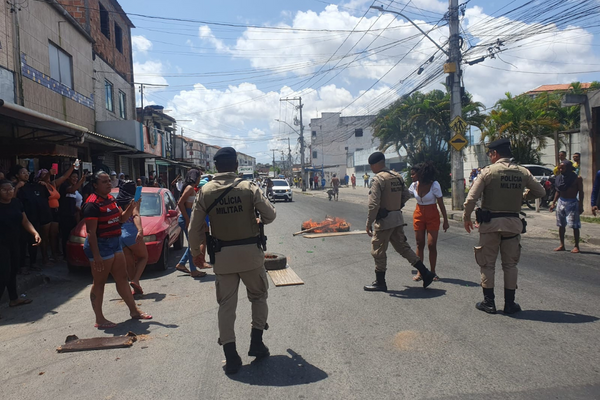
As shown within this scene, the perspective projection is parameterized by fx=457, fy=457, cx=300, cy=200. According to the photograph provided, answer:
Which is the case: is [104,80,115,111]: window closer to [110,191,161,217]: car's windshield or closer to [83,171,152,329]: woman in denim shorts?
[110,191,161,217]: car's windshield

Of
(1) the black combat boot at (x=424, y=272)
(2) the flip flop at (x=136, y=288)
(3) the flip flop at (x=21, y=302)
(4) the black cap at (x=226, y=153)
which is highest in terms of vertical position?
(4) the black cap at (x=226, y=153)

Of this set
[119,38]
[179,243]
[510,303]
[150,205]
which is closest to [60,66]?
[179,243]

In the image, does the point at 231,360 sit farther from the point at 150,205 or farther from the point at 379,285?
the point at 150,205

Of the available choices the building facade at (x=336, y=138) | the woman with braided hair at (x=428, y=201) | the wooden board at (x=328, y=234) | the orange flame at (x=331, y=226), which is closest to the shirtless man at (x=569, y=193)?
the woman with braided hair at (x=428, y=201)

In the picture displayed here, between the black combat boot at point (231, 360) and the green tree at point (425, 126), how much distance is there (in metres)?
26.0

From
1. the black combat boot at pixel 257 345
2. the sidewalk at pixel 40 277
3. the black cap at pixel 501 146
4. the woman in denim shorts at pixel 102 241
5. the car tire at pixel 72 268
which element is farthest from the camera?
the car tire at pixel 72 268

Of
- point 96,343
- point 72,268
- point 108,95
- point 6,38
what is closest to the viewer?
point 96,343

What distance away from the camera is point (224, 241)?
155 inches

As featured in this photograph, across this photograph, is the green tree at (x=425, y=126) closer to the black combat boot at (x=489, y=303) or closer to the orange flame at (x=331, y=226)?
the orange flame at (x=331, y=226)

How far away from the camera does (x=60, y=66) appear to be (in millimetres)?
15367

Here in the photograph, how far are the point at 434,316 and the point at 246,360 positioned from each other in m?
2.17

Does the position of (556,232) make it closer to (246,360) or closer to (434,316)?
(434,316)

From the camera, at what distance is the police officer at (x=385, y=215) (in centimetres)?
591

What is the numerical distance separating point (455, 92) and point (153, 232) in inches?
523
